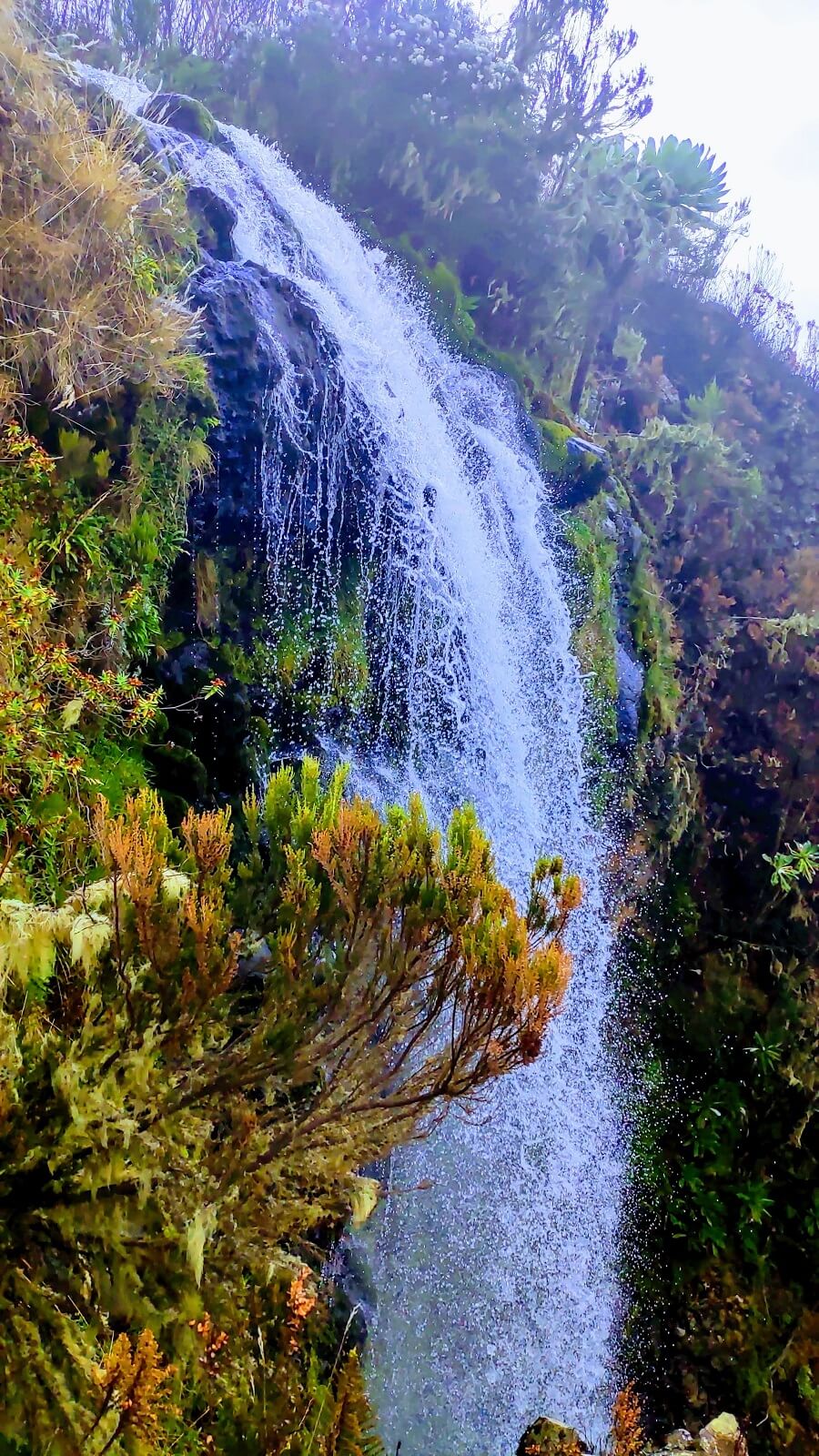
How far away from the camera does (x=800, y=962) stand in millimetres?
7605

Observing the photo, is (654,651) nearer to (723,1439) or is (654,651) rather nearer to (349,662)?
(349,662)

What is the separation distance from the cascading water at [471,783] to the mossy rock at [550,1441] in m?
0.86

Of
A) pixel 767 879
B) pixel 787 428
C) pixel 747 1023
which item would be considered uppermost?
pixel 787 428

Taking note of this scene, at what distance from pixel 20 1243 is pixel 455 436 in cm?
692

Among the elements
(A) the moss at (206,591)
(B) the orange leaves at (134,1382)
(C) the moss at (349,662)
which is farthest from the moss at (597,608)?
(B) the orange leaves at (134,1382)

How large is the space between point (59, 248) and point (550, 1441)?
6.82 m

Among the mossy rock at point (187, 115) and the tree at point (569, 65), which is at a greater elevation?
the tree at point (569, 65)

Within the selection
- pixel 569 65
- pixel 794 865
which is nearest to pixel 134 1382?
pixel 794 865

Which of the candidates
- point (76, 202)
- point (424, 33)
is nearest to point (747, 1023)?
point (76, 202)

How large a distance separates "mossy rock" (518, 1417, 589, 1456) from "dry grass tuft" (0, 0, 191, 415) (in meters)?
6.16

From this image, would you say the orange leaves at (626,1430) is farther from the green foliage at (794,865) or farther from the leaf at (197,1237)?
the green foliage at (794,865)

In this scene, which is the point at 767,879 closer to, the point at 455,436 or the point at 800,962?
the point at 800,962

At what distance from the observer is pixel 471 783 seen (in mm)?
6391

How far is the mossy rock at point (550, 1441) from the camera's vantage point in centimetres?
→ 449
